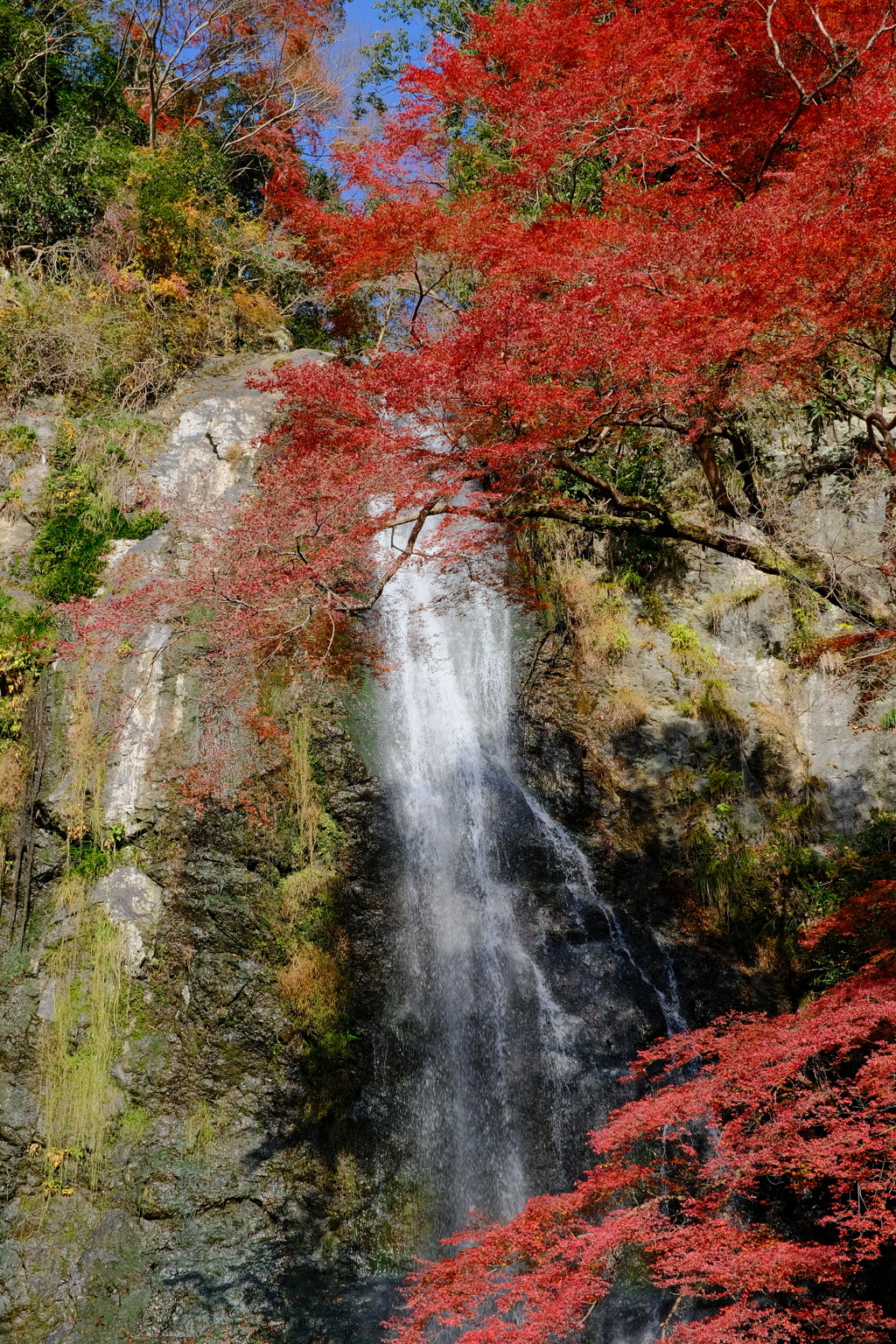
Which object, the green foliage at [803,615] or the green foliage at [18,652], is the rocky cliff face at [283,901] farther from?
the green foliage at [18,652]

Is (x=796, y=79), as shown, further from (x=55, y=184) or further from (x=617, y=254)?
(x=55, y=184)

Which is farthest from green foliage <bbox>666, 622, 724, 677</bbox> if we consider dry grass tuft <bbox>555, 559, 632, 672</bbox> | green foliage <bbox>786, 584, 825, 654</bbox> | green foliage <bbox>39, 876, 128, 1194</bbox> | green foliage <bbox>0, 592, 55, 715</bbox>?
green foliage <bbox>0, 592, 55, 715</bbox>

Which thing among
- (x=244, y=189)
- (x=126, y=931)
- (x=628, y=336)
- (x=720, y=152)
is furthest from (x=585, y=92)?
(x=126, y=931)

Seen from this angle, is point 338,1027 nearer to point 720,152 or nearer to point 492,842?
point 492,842

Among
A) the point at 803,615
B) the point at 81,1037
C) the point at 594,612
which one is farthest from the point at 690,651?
the point at 81,1037

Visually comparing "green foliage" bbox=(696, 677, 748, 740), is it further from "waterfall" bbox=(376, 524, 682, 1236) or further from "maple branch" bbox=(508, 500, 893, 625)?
"maple branch" bbox=(508, 500, 893, 625)

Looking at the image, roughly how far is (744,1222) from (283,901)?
5311 mm

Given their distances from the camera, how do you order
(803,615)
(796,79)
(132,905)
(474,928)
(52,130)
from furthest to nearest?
(52,130), (803,615), (474,928), (796,79), (132,905)

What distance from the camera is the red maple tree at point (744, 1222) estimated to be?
213 inches

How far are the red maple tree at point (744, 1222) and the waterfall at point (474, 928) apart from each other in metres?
0.75

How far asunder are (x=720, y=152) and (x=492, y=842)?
9.66m

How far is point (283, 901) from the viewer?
360 inches

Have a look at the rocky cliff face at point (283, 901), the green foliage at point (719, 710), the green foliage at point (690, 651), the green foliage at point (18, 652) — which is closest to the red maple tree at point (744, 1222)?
the rocky cliff face at point (283, 901)

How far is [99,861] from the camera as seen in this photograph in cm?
882
